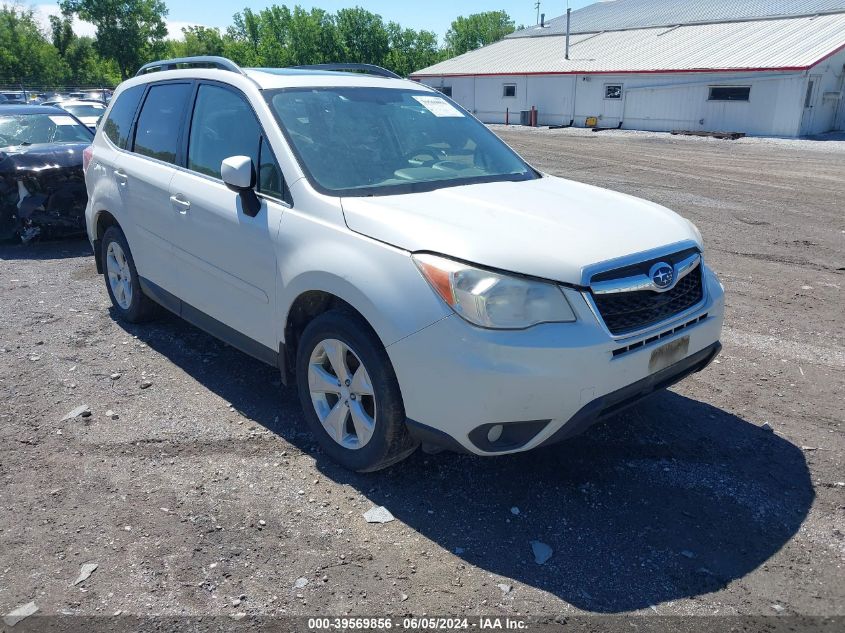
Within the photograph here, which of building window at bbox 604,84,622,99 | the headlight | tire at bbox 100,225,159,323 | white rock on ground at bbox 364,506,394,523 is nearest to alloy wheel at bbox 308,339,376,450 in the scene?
white rock on ground at bbox 364,506,394,523

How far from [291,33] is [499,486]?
75435 millimetres

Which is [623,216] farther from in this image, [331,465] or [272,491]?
[272,491]

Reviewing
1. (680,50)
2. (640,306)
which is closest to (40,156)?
(640,306)

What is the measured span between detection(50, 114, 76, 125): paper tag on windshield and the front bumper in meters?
8.84

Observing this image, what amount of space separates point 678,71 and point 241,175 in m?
31.0

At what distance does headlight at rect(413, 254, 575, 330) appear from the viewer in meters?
2.85

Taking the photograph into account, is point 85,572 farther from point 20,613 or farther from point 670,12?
point 670,12

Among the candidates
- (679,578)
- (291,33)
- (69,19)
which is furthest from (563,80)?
(69,19)

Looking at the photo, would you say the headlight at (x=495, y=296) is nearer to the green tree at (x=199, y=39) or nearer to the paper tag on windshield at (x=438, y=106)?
the paper tag on windshield at (x=438, y=106)

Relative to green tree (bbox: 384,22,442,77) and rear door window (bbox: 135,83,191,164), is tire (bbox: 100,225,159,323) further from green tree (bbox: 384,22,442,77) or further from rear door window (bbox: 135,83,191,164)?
green tree (bbox: 384,22,442,77)

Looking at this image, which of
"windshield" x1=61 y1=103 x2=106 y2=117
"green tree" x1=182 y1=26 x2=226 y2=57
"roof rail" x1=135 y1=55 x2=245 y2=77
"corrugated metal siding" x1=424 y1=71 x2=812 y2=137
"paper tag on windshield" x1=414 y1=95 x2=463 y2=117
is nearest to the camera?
"roof rail" x1=135 y1=55 x2=245 y2=77

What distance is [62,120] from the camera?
32.1 ft

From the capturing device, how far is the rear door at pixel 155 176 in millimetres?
4641

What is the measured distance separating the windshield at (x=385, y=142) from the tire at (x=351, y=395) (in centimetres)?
77
